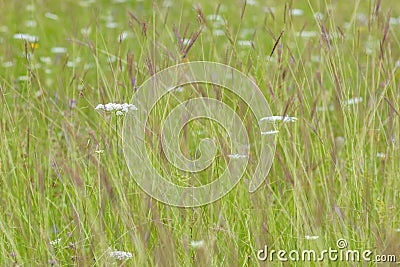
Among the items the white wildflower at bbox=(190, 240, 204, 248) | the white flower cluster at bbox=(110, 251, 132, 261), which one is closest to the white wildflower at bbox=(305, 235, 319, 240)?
the white wildflower at bbox=(190, 240, 204, 248)

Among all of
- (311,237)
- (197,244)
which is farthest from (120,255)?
(311,237)

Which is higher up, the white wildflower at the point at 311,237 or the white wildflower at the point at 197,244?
the white wildflower at the point at 197,244

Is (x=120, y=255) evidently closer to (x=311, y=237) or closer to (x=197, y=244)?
(x=197, y=244)

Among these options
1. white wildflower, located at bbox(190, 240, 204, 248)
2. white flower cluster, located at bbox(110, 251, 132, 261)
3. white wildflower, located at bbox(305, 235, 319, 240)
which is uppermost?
white wildflower, located at bbox(190, 240, 204, 248)

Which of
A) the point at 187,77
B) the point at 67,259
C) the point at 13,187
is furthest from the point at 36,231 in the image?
the point at 187,77

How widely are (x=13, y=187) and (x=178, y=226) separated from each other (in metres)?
0.55

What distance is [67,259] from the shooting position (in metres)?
2.03

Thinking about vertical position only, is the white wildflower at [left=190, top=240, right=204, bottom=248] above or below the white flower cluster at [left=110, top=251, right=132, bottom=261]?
above

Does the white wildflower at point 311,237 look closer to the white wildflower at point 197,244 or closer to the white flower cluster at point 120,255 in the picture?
the white wildflower at point 197,244

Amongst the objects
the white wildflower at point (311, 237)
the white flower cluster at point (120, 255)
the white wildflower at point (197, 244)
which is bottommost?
the white flower cluster at point (120, 255)

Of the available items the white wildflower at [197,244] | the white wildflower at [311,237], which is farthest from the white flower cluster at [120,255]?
the white wildflower at [311,237]

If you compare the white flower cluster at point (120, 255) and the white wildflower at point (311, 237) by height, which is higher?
the white wildflower at point (311, 237)

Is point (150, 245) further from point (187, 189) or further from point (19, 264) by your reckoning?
point (19, 264)

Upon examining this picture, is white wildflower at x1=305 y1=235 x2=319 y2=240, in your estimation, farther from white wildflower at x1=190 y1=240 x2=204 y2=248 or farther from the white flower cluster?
the white flower cluster
